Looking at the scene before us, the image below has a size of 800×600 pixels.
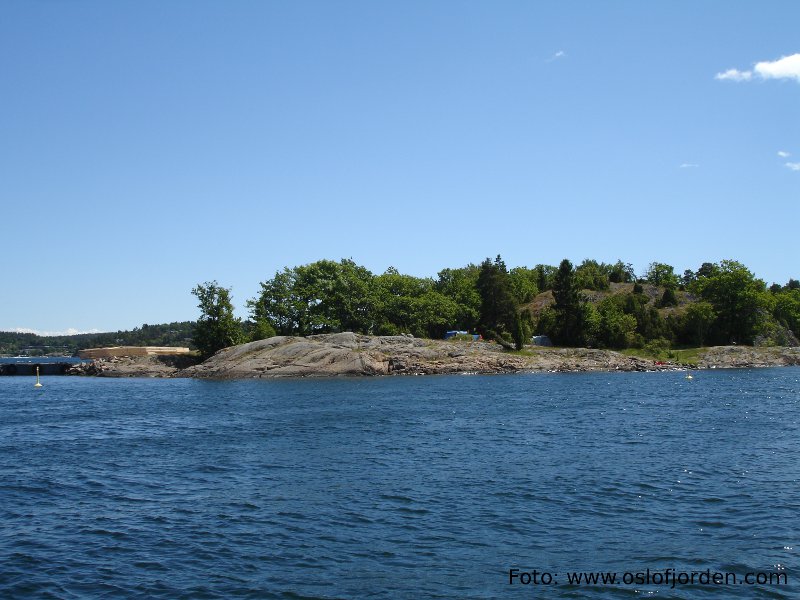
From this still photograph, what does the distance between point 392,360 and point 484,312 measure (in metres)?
38.5

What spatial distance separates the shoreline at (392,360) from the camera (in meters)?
106

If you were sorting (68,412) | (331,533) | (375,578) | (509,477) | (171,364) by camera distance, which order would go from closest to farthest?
(375,578)
(331,533)
(509,477)
(68,412)
(171,364)

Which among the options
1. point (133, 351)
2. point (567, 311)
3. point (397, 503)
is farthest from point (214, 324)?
point (397, 503)

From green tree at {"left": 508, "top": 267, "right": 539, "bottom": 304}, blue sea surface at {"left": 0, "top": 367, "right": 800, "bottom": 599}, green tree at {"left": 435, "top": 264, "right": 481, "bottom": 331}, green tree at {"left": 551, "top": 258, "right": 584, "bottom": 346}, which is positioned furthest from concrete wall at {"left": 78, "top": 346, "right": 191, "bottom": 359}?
blue sea surface at {"left": 0, "top": 367, "right": 800, "bottom": 599}

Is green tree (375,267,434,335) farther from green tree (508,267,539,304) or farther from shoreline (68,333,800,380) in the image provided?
green tree (508,267,539,304)

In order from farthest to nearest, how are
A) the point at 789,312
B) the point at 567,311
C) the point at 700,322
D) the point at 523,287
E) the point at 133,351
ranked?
the point at 523,287 < the point at 789,312 < the point at 133,351 < the point at 700,322 < the point at 567,311

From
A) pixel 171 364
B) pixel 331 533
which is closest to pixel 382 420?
pixel 331 533

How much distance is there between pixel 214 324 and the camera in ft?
407

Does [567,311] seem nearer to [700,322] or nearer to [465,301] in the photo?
[465,301]

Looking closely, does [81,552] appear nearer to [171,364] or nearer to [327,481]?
[327,481]

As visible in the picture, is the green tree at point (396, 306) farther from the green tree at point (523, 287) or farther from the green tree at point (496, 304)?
the green tree at point (523, 287)

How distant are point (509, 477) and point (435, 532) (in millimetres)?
8655

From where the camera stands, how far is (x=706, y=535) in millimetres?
21812

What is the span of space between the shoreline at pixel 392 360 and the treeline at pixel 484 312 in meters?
8.19
